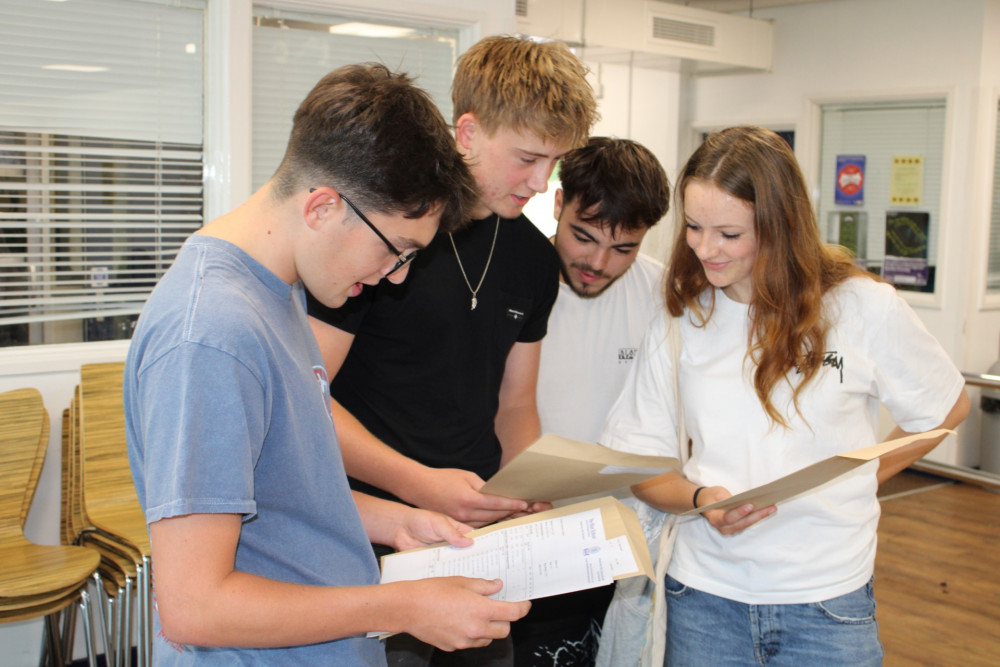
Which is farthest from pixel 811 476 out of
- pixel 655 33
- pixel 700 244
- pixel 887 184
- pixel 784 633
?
pixel 887 184

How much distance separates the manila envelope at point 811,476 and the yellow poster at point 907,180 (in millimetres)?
5144

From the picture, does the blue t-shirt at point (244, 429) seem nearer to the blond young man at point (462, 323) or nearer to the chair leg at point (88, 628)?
the blond young man at point (462, 323)

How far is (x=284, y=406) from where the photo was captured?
101cm

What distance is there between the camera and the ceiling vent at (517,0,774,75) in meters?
5.14

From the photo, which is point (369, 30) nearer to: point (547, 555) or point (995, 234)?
point (547, 555)

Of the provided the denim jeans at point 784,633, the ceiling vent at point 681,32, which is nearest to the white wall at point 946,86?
the ceiling vent at point 681,32

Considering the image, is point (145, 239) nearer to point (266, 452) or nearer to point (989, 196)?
point (266, 452)

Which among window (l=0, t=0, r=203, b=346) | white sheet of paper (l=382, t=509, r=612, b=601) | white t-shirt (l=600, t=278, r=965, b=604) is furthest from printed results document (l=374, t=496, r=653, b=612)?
window (l=0, t=0, r=203, b=346)

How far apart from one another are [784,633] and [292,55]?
9.51 ft

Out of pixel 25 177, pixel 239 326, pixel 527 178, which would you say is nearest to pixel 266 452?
pixel 239 326

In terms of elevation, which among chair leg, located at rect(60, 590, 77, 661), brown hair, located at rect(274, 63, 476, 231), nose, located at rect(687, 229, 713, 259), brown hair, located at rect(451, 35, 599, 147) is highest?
brown hair, located at rect(451, 35, 599, 147)

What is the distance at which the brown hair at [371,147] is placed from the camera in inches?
40.9

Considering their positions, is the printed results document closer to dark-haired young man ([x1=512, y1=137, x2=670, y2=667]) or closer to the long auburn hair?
the long auburn hair

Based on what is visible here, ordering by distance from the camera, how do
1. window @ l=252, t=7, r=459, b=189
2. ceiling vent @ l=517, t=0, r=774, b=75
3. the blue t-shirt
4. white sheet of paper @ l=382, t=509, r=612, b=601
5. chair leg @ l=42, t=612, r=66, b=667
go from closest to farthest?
the blue t-shirt < white sheet of paper @ l=382, t=509, r=612, b=601 < chair leg @ l=42, t=612, r=66, b=667 < window @ l=252, t=7, r=459, b=189 < ceiling vent @ l=517, t=0, r=774, b=75
